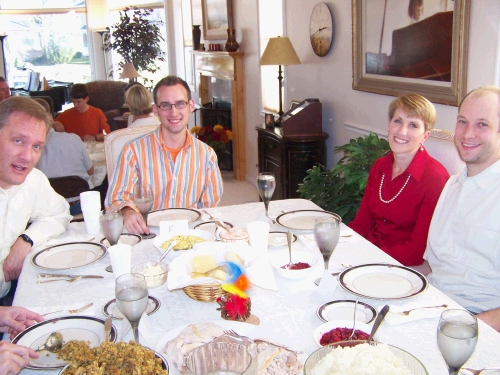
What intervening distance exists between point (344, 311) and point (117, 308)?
1.89ft

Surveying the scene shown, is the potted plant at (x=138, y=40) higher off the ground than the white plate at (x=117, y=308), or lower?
higher

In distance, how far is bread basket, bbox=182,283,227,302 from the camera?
1281 mm

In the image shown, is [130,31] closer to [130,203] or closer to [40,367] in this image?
[130,203]

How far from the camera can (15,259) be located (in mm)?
1720

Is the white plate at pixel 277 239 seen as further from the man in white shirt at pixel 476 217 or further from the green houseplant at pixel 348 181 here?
the green houseplant at pixel 348 181

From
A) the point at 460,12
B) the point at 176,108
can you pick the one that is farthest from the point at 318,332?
the point at 460,12

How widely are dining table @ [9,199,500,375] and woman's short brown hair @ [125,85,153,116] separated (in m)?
2.29

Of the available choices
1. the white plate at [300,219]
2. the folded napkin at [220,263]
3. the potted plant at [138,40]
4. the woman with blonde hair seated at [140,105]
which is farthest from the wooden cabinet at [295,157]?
the potted plant at [138,40]

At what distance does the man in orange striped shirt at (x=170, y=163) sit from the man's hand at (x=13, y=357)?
47.5 inches

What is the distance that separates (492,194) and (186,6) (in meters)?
6.81

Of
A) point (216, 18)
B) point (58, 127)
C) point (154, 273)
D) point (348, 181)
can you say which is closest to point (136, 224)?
point (154, 273)

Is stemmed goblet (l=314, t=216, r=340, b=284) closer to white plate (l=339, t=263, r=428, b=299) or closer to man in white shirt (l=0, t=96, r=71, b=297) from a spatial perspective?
white plate (l=339, t=263, r=428, b=299)

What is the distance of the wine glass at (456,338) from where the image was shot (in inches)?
35.3

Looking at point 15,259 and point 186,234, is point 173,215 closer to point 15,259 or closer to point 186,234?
point 186,234
